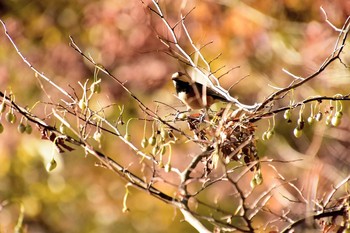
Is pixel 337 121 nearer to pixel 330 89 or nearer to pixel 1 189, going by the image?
pixel 330 89

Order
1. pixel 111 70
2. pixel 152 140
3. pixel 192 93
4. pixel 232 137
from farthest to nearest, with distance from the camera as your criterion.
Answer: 1. pixel 111 70
2. pixel 192 93
3. pixel 152 140
4. pixel 232 137

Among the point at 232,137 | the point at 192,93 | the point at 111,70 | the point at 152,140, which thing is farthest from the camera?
the point at 111,70

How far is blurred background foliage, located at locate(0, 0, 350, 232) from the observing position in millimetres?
6965

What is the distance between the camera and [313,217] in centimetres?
214

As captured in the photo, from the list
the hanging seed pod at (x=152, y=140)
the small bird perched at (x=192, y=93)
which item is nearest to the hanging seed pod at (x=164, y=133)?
the hanging seed pod at (x=152, y=140)

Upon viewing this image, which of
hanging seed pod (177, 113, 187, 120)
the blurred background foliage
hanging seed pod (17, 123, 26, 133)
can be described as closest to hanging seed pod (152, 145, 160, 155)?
hanging seed pod (177, 113, 187, 120)

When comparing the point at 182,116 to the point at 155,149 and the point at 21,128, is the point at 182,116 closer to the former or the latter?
the point at 155,149

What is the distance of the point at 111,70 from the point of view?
8.08 meters

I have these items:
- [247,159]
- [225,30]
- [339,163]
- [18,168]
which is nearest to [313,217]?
[247,159]

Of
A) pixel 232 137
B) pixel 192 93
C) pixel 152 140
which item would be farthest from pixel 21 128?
pixel 192 93

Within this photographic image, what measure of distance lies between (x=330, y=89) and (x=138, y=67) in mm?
2663

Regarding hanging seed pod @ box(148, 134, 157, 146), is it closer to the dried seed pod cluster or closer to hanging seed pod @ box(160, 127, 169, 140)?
hanging seed pod @ box(160, 127, 169, 140)

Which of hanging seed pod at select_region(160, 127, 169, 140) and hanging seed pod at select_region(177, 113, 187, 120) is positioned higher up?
hanging seed pod at select_region(177, 113, 187, 120)

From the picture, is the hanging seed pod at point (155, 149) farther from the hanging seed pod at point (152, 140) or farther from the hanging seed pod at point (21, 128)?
the hanging seed pod at point (21, 128)
